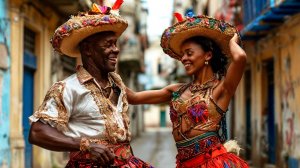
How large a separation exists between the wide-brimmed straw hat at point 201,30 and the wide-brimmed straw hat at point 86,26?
650mm

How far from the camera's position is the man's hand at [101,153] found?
3578 mm

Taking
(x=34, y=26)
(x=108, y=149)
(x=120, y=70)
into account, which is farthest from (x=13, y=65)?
(x=120, y=70)

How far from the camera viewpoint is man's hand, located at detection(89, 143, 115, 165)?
358cm

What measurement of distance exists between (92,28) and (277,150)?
461 inches

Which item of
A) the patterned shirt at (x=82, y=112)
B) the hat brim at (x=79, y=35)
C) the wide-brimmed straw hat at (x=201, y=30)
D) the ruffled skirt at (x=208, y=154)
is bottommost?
the ruffled skirt at (x=208, y=154)

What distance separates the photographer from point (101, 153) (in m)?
3.58

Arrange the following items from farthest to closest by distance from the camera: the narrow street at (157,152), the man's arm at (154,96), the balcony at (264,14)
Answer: the narrow street at (157,152), the balcony at (264,14), the man's arm at (154,96)

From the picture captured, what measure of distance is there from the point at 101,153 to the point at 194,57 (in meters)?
1.31

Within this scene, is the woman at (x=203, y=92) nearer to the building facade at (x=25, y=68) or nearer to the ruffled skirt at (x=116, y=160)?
the ruffled skirt at (x=116, y=160)

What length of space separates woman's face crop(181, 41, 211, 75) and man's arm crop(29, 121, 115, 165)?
1.22 meters

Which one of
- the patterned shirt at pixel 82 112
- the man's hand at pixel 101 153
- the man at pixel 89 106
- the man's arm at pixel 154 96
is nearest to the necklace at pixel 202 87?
the man's arm at pixel 154 96

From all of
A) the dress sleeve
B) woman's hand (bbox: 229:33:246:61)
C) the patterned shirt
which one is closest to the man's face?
the patterned shirt

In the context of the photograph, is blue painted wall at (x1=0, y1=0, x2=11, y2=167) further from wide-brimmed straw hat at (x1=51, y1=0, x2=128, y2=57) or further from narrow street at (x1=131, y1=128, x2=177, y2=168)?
wide-brimmed straw hat at (x1=51, y1=0, x2=128, y2=57)

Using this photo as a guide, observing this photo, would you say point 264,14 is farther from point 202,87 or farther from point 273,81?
point 202,87
